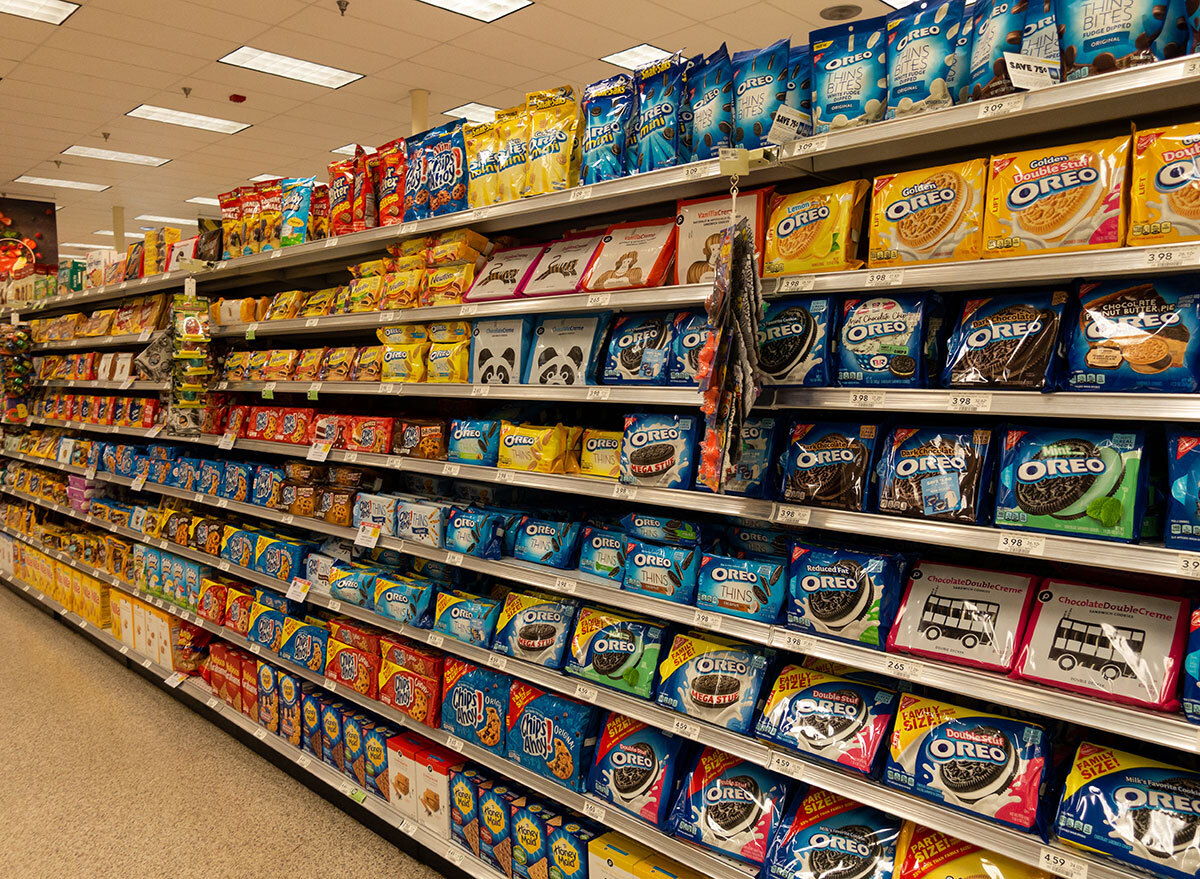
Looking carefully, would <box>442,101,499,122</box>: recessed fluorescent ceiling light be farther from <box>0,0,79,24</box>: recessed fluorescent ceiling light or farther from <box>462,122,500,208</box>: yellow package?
<box>462,122,500,208</box>: yellow package

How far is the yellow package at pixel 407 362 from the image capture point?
2.97 metres

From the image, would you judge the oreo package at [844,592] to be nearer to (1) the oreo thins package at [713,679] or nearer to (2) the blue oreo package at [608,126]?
(1) the oreo thins package at [713,679]

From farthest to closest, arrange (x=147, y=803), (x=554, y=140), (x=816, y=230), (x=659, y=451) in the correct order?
1. (x=147, y=803)
2. (x=554, y=140)
3. (x=659, y=451)
4. (x=816, y=230)

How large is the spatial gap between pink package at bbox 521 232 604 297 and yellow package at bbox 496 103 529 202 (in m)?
0.22

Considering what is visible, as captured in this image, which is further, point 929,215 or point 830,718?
point 830,718

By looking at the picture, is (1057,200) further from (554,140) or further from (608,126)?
(554,140)

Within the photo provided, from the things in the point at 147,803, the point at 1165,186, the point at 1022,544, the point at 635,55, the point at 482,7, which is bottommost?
the point at 147,803

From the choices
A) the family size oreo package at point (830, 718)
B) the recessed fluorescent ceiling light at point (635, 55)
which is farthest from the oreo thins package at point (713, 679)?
the recessed fluorescent ceiling light at point (635, 55)

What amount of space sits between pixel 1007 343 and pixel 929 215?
0.32m

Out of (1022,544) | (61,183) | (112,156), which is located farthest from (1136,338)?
(61,183)

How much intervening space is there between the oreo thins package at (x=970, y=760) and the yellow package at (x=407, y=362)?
1994 mm

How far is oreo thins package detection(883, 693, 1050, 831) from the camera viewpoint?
162 cm

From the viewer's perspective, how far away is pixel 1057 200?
5.06ft

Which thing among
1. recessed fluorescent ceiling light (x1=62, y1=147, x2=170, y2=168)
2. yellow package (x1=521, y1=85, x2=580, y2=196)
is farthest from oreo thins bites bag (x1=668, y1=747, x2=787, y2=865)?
recessed fluorescent ceiling light (x1=62, y1=147, x2=170, y2=168)
